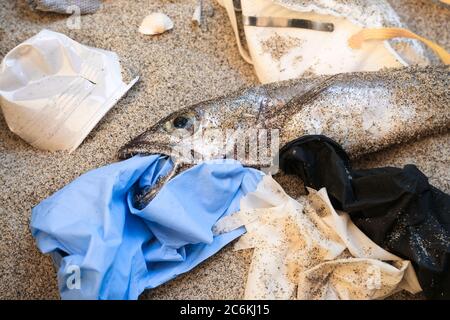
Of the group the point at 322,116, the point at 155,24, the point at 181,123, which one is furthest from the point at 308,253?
the point at 155,24

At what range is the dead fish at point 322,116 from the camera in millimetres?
1583

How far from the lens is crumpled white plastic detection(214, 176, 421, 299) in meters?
1.36

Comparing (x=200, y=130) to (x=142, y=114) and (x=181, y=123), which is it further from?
(x=142, y=114)

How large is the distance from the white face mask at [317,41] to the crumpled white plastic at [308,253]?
0.57 meters

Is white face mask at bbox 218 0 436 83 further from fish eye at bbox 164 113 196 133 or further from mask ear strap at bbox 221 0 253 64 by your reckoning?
fish eye at bbox 164 113 196 133

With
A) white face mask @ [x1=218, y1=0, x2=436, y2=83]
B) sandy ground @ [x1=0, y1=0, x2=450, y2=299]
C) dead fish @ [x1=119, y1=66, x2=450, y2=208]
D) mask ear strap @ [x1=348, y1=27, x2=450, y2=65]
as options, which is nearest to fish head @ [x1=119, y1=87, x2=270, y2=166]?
dead fish @ [x1=119, y1=66, x2=450, y2=208]

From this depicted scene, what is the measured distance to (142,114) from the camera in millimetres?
1789

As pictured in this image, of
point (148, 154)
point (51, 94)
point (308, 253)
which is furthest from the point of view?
point (51, 94)

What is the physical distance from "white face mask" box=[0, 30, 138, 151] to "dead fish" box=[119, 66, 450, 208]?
23cm

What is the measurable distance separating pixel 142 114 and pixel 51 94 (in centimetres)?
31

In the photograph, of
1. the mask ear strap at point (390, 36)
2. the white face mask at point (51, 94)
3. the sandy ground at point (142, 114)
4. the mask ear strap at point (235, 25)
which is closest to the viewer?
the sandy ground at point (142, 114)

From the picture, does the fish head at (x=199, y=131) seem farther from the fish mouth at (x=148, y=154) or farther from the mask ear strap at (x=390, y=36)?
the mask ear strap at (x=390, y=36)

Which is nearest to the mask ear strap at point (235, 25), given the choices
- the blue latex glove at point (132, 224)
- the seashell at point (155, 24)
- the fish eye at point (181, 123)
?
the seashell at point (155, 24)

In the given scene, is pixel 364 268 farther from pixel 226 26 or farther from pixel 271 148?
pixel 226 26
